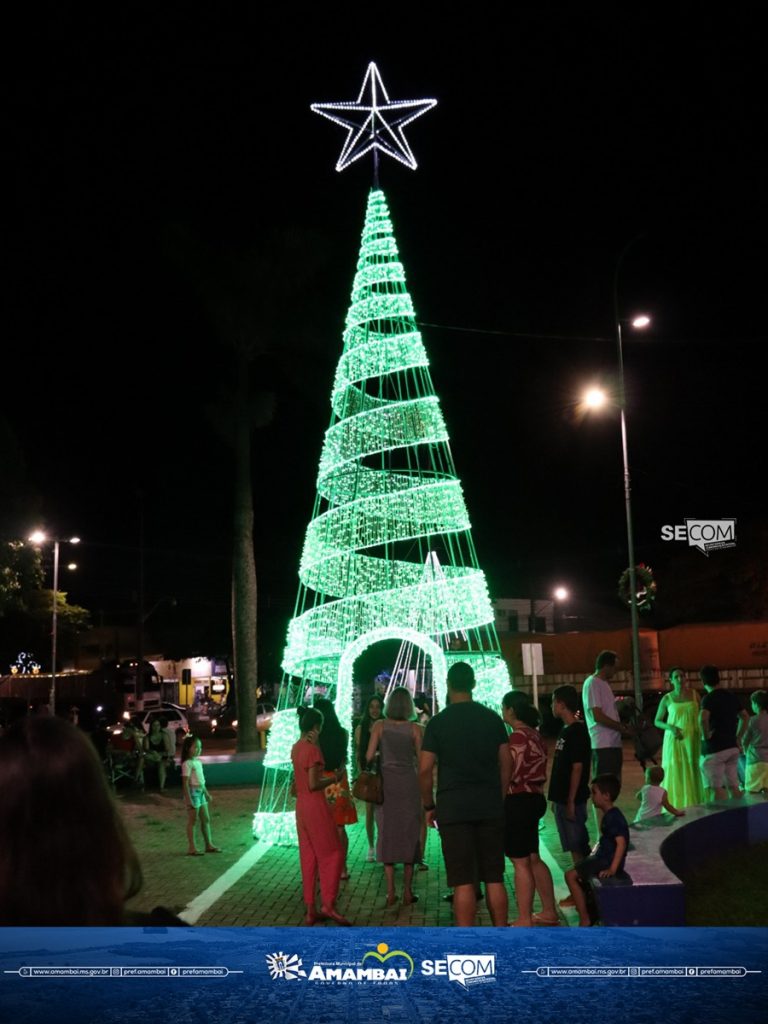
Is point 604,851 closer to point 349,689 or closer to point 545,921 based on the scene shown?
point 545,921

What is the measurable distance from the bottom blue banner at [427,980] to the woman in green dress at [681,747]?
6.82 m

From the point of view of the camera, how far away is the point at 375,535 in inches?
581

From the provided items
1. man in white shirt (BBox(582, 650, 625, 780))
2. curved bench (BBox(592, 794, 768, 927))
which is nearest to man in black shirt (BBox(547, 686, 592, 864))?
curved bench (BBox(592, 794, 768, 927))

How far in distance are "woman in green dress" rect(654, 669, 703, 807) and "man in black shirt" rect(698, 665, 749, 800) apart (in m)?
0.15

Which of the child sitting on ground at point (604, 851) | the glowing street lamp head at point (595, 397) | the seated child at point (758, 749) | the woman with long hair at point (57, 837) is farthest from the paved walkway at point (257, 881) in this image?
the glowing street lamp head at point (595, 397)

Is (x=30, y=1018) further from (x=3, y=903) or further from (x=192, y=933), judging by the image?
(x=3, y=903)

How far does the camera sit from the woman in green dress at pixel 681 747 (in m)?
12.6

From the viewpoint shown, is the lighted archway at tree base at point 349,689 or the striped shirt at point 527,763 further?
the lighted archway at tree base at point 349,689

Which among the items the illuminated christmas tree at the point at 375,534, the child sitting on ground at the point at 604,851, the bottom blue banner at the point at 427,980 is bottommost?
the bottom blue banner at the point at 427,980

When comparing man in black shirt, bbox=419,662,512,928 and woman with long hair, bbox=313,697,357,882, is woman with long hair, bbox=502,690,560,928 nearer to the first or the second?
man in black shirt, bbox=419,662,512,928

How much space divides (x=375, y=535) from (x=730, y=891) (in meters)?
7.11

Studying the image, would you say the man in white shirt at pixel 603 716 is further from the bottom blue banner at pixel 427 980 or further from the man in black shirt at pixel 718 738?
the bottom blue banner at pixel 427 980

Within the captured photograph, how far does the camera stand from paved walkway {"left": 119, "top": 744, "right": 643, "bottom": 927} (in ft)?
29.8

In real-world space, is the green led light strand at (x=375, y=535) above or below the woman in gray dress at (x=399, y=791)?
above
